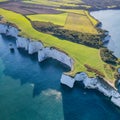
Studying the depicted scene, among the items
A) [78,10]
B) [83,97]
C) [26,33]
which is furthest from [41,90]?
[78,10]

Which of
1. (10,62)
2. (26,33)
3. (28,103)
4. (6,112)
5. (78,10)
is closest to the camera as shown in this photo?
(6,112)

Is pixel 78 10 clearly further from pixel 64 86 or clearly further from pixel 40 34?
pixel 64 86

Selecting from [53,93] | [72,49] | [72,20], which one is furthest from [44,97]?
[72,20]

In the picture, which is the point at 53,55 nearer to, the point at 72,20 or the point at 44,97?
the point at 44,97

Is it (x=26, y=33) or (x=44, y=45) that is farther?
(x=26, y=33)

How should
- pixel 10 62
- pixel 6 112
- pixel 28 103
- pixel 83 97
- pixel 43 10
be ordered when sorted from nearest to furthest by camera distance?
pixel 6 112 < pixel 28 103 < pixel 83 97 < pixel 10 62 < pixel 43 10

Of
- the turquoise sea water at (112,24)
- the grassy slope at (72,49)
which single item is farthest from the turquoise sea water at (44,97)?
the turquoise sea water at (112,24)
